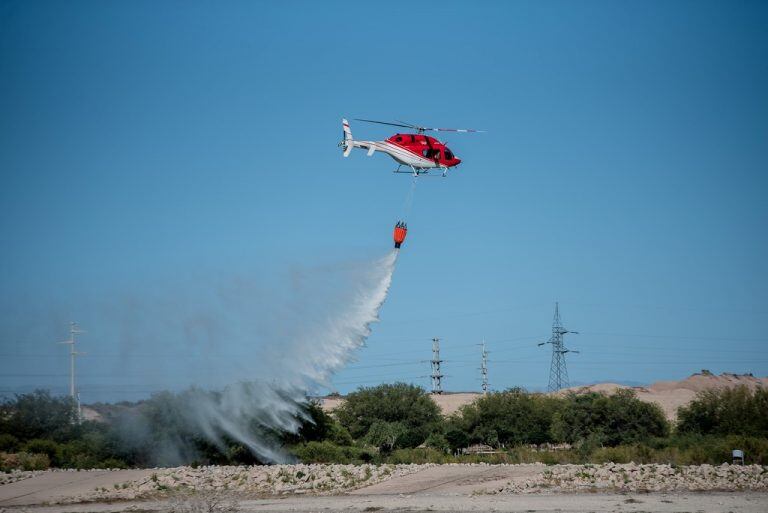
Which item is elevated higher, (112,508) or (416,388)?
(416,388)

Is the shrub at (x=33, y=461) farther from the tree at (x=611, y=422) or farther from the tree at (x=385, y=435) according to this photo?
the tree at (x=611, y=422)

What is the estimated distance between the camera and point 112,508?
40906 millimetres

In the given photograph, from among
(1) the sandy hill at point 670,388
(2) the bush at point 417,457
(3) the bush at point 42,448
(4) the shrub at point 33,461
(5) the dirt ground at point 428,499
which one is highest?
(1) the sandy hill at point 670,388

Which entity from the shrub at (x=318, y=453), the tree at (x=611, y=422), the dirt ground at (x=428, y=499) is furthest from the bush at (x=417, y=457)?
the tree at (x=611, y=422)

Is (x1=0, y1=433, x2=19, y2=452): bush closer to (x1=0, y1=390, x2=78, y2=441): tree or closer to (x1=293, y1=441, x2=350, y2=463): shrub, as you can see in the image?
(x1=0, y1=390, x2=78, y2=441): tree

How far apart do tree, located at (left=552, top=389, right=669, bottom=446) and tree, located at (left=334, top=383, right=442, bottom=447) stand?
42.5ft

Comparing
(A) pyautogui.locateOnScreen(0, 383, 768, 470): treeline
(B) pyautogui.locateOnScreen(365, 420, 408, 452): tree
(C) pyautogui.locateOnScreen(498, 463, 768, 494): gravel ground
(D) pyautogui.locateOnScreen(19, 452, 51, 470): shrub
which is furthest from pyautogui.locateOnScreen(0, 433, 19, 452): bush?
(C) pyautogui.locateOnScreen(498, 463, 768, 494): gravel ground

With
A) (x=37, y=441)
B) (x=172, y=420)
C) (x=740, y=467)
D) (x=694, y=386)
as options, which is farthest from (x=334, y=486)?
(x=694, y=386)

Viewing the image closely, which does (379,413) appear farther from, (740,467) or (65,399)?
(740,467)

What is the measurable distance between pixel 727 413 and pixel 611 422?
8696 millimetres

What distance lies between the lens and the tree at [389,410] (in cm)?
8006

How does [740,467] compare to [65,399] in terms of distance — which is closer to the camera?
[740,467]

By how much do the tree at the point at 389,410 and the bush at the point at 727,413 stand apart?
2208 cm

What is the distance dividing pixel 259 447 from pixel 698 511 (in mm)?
28201
